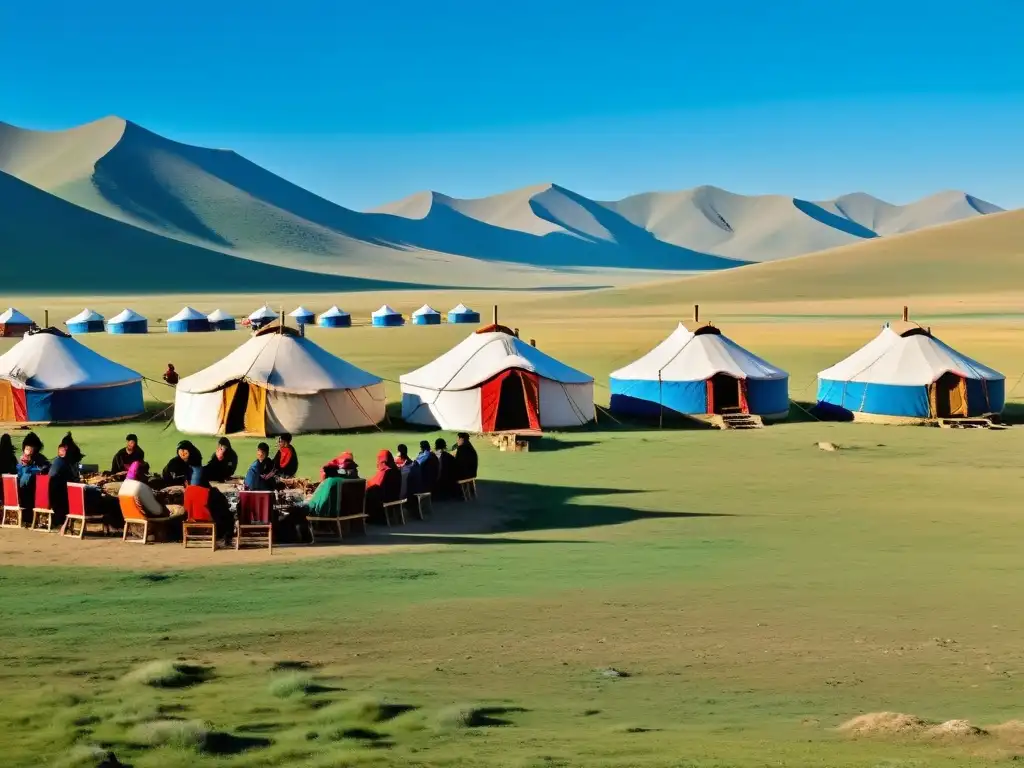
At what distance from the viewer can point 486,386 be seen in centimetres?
2622

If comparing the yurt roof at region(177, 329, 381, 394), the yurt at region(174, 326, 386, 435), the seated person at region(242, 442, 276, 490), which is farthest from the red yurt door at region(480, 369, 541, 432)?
the seated person at region(242, 442, 276, 490)

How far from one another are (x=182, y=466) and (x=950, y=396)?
18528 millimetres

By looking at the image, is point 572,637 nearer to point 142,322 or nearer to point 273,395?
point 273,395

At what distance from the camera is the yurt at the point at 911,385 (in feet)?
93.5

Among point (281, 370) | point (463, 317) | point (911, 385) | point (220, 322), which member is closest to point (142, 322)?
point (220, 322)

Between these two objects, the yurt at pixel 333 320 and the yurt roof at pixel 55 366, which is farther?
the yurt at pixel 333 320

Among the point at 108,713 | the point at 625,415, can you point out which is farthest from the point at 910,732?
the point at 625,415

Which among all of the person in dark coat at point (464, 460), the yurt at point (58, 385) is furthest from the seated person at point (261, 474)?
the yurt at point (58, 385)

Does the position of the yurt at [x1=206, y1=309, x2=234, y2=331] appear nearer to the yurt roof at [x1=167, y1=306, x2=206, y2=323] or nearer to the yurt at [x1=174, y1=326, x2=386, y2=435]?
the yurt roof at [x1=167, y1=306, x2=206, y2=323]

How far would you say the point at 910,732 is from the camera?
320 inches

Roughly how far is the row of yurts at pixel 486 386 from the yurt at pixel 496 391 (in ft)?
0.09

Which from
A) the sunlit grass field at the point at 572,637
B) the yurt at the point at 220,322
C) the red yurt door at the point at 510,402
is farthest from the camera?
the yurt at the point at 220,322

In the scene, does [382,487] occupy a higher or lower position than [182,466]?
lower

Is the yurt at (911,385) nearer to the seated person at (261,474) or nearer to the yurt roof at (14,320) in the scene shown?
the seated person at (261,474)
